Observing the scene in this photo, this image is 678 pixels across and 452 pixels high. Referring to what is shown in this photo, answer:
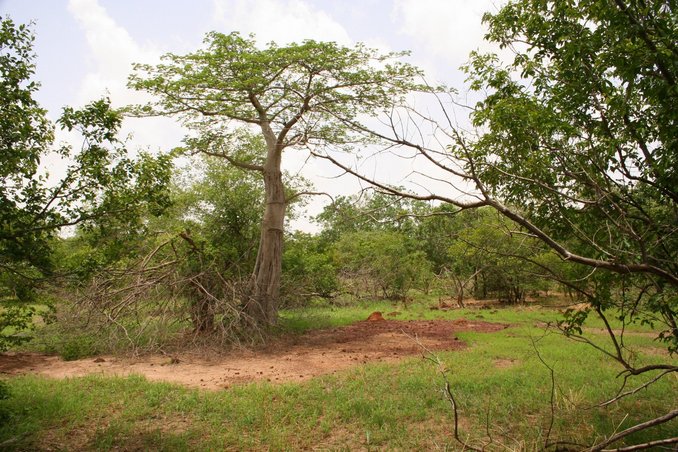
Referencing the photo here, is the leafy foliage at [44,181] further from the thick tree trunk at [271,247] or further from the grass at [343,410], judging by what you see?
the thick tree trunk at [271,247]

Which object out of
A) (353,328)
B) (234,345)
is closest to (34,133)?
(234,345)

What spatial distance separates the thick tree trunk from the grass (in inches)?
207

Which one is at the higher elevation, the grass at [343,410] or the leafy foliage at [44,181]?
the leafy foliage at [44,181]

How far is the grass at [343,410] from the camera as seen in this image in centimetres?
550

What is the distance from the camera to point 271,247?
45.1 feet

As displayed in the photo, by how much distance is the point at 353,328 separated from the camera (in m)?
14.5

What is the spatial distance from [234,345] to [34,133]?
7.50 meters

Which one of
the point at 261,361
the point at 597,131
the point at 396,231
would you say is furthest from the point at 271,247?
the point at 597,131

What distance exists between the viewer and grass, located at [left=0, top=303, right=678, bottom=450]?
18.0 ft

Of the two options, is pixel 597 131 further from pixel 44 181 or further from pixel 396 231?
pixel 44 181

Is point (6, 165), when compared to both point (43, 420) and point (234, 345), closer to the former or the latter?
point (43, 420)

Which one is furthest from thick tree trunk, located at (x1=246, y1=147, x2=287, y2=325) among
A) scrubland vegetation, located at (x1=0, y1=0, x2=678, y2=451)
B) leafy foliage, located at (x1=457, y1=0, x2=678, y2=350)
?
leafy foliage, located at (x1=457, y1=0, x2=678, y2=350)

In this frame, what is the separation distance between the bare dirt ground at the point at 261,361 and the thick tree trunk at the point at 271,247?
1.24m

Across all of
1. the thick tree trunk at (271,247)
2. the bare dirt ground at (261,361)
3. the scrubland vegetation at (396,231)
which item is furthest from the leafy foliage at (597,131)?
the thick tree trunk at (271,247)
